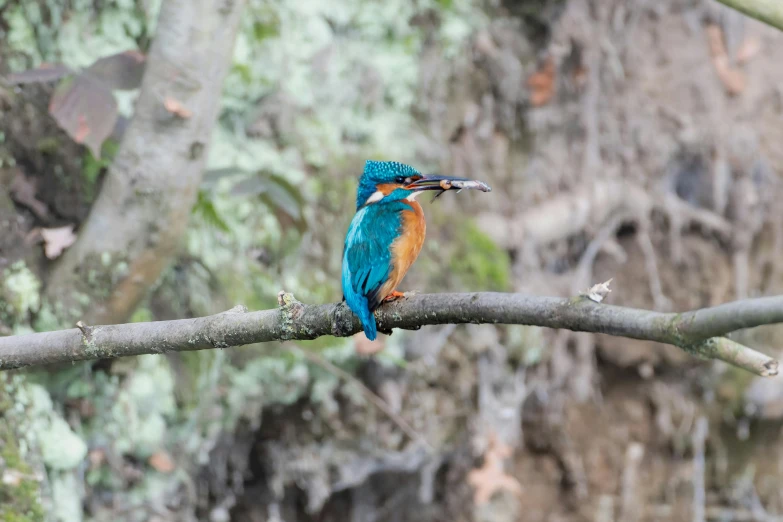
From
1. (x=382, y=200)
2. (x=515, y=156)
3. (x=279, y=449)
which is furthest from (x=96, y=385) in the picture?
(x=515, y=156)

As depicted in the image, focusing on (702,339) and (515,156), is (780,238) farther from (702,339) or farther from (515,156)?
(702,339)

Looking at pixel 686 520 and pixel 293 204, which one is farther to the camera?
pixel 686 520

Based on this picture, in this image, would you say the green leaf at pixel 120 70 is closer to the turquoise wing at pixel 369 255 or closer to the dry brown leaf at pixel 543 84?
the turquoise wing at pixel 369 255

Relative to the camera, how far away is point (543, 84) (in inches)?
156

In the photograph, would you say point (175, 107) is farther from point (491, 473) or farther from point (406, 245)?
point (491, 473)

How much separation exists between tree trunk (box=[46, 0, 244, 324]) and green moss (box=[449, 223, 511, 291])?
4.67ft

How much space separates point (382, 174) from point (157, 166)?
0.59 meters

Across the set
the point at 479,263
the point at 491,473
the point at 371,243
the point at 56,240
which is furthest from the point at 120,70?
the point at 491,473

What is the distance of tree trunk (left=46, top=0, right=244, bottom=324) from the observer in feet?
7.04

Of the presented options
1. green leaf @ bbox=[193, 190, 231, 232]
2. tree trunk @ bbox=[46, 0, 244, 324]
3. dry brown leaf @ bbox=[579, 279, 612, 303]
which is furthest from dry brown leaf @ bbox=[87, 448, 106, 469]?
dry brown leaf @ bbox=[579, 279, 612, 303]

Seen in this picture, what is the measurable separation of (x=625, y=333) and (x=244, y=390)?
1854 millimetres

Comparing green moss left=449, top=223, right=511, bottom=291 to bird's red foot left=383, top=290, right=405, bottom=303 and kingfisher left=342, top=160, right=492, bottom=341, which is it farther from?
bird's red foot left=383, top=290, right=405, bottom=303

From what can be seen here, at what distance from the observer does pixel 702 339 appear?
1.23m

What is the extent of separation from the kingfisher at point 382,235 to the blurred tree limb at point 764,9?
72 centimetres
